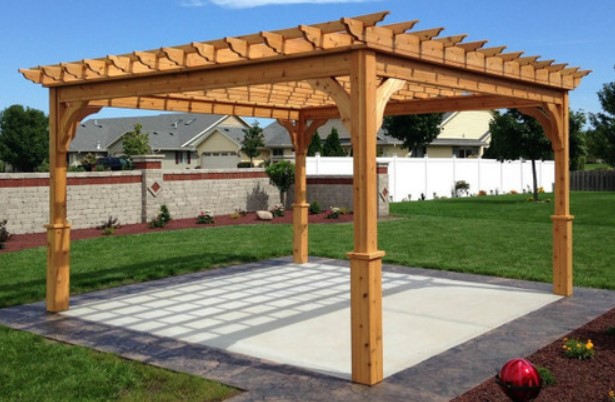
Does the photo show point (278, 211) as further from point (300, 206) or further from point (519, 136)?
point (519, 136)

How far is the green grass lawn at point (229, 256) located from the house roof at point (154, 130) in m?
39.7

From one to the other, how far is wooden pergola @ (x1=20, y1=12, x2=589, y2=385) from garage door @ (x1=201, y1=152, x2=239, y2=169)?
4608 cm

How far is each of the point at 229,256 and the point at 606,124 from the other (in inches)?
1091

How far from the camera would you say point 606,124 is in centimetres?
3425

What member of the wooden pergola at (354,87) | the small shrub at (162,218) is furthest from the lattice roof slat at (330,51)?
the small shrub at (162,218)

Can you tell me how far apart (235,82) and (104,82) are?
2.29 meters

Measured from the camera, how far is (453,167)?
34719mm

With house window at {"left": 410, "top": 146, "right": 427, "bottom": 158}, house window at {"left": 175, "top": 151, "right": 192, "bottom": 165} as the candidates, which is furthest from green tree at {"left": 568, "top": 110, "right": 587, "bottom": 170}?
house window at {"left": 175, "top": 151, "right": 192, "bottom": 165}

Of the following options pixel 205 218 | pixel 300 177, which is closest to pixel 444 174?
pixel 205 218

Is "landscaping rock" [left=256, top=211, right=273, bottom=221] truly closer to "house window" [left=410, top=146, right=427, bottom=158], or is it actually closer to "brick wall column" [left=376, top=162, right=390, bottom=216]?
"brick wall column" [left=376, top=162, right=390, bottom=216]

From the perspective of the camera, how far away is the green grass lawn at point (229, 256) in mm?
5992

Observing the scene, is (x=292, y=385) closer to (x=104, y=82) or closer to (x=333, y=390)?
(x=333, y=390)

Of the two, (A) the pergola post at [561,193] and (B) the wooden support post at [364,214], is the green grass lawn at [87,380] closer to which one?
(B) the wooden support post at [364,214]

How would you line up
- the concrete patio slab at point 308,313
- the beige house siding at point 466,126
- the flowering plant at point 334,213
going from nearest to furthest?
the concrete patio slab at point 308,313 < the flowering plant at point 334,213 < the beige house siding at point 466,126
